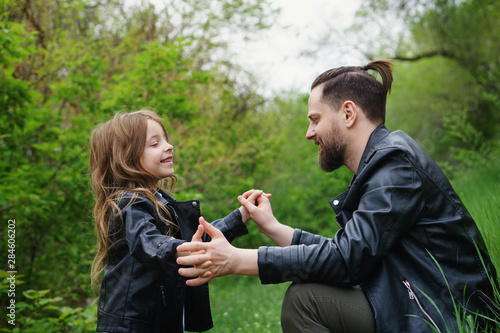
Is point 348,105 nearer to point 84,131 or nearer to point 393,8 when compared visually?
point 84,131

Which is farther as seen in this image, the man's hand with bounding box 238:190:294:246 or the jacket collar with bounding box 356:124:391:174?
→ the man's hand with bounding box 238:190:294:246

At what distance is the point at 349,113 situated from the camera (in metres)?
2.59

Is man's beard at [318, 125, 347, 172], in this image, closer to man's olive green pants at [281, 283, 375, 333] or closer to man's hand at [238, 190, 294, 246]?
man's hand at [238, 190, 294, 246]

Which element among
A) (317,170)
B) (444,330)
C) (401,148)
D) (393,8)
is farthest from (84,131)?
(393,8)

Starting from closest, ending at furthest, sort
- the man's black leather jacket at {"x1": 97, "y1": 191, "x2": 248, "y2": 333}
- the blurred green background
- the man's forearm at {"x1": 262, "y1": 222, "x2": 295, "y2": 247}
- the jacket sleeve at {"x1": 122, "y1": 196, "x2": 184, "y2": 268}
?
the jacket sleeve at {"x1": 122, "y1": 196, "x2": 184, "y2": 268}, the man's black leather jacket at {"x1": 97, "y1": 191, "x2": 248, "y2": 333}, the man's forearm at {"x1": 262, "y1": 222, "x2": 295, "y2": 247}, the blurred green background

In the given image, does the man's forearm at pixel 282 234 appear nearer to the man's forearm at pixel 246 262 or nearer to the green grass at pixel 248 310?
the man's forearm at pixel 246 262

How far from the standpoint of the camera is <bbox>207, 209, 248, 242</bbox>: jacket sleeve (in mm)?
2771

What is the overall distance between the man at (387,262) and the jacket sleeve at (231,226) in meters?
0.59

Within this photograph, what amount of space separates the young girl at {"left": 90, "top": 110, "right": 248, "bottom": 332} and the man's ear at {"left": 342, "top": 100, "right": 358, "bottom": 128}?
912mm

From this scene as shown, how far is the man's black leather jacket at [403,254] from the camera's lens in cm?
195

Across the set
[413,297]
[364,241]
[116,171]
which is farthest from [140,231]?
[413,297]

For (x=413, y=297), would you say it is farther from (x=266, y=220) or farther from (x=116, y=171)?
(x=116, y=171)

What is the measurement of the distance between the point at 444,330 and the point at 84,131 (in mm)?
3924

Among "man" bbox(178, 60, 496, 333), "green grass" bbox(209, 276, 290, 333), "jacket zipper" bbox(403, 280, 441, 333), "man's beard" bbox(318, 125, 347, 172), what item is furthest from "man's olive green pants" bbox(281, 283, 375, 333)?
"green grass" bbox(209, 276, 290, 333)
